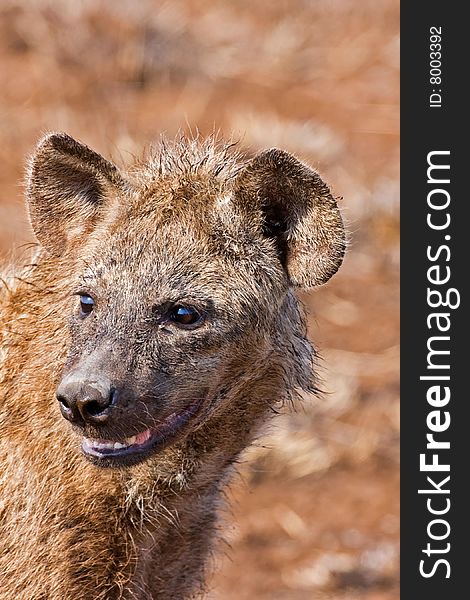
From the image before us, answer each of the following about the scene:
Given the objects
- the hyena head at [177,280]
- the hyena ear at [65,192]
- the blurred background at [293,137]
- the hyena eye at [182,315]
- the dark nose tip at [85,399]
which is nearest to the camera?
the dark nose tip at [85,399]

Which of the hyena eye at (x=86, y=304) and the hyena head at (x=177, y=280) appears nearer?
the hyena head at (x=177, y=280)

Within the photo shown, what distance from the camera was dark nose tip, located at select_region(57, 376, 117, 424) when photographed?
13.6 ft

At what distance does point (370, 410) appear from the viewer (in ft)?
29.8

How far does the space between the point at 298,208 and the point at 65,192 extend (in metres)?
0.85

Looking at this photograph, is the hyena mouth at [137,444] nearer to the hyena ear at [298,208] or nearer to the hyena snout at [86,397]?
the hyena snout at [86,397]

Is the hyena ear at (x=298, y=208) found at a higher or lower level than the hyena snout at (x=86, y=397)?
higher

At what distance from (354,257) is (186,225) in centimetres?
622

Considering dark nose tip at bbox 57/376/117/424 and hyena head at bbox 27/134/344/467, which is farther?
hyena head at bbox 27/134/344/467

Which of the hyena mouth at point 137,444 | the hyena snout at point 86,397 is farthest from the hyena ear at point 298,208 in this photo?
the hyena snout at point 86,397

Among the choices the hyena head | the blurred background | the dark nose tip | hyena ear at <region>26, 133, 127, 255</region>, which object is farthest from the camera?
the blurred background

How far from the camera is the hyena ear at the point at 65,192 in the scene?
480 cm

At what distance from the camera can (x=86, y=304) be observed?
4.52m

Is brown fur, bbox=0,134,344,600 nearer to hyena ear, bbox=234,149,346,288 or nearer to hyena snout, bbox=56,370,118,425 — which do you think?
hyena ear, bbox=234,149,346,288

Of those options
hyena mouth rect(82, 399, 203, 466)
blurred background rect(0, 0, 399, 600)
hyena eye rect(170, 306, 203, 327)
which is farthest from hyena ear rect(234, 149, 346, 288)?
blurred background rect(0, 0, 399, 600)
